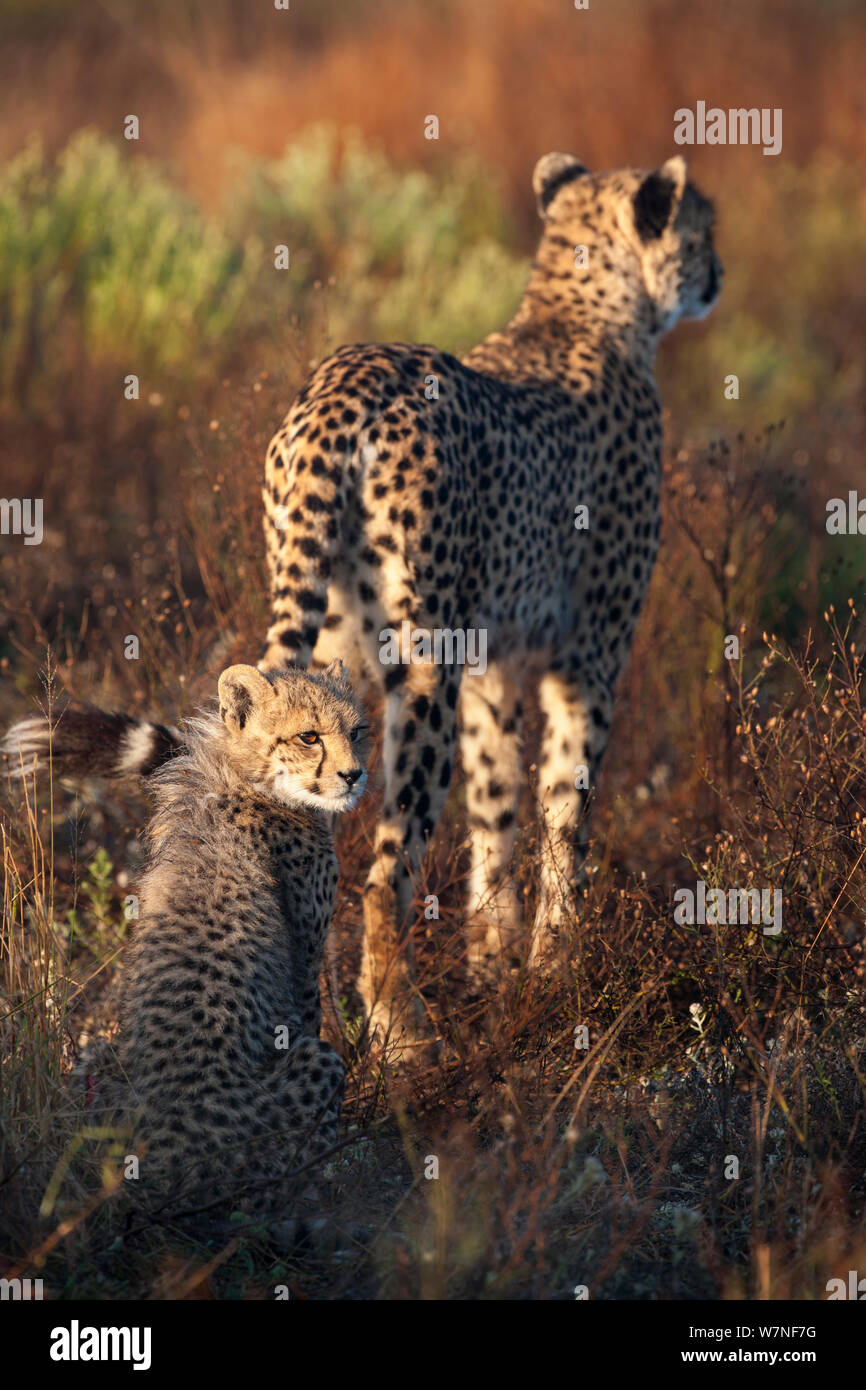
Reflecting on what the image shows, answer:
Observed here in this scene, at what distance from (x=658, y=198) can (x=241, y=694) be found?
2336 mm

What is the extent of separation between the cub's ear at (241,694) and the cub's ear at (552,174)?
245cm

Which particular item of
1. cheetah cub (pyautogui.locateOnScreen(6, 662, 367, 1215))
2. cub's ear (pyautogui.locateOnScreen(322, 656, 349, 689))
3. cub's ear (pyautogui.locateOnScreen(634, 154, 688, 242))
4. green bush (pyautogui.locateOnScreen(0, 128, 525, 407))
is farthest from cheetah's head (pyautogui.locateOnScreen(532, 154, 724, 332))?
cheetah cub (pyautogui.locateOnScreen(6, 662, 367, 1215))

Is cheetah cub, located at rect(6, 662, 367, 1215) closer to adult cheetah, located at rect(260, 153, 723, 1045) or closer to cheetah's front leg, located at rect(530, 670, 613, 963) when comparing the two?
adult cheetah, located at rect(260, 153, 723, 1045)

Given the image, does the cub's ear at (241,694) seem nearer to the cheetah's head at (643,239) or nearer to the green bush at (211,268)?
the cheetah's head at (643,239)

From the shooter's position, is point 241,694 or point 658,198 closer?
point 241,694

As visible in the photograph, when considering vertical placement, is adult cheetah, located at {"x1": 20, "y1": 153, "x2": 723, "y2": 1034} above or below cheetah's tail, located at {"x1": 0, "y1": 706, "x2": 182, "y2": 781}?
above

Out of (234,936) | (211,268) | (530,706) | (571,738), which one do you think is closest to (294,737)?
(234,936)

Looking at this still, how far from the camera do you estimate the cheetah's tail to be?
3066 mm

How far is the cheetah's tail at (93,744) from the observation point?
3066 millimetres

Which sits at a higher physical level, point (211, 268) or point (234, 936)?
point (211, 268)

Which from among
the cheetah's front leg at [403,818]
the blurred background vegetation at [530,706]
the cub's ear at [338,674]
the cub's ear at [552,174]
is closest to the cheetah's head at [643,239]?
the cub's ear at [552,174]

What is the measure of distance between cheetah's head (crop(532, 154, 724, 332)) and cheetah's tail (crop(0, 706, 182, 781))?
6.88 ft

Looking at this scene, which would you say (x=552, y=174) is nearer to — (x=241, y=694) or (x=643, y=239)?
(x=643, y=239)

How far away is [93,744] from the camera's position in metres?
3.10
